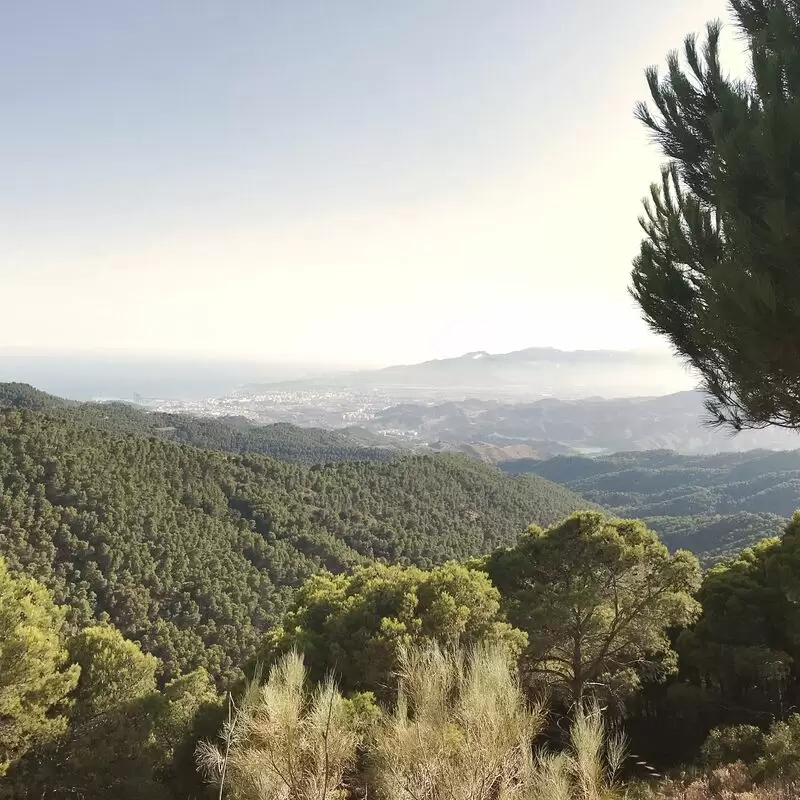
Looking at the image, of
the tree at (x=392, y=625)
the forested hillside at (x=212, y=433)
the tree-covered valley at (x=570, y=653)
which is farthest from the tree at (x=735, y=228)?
the forested hillside at (x=212, y=433)

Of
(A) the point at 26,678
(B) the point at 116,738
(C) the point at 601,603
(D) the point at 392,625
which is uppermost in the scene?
(D) the point at 392,625

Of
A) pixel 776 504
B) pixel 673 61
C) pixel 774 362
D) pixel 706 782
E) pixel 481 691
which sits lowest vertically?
pixel 776 504

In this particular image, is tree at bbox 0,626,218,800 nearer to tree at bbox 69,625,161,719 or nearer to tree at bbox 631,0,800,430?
tree at bbox 69,625,161,719

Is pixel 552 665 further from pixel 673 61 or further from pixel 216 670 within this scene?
pixel 216 670

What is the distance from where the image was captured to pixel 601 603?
379 inches

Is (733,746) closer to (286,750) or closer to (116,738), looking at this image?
(286,750)

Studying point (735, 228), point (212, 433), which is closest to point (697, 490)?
point (212, 433)

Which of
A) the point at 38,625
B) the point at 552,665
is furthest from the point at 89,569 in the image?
the point at 552,665

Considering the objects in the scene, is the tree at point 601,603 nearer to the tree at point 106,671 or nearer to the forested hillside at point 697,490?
the tree at point 106,671

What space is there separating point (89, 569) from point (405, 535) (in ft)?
98.7

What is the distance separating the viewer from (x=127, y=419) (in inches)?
3720

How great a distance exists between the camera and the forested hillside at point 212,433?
8681 centimetres

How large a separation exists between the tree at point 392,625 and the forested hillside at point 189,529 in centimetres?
2063

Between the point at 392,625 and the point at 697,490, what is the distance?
12141 cm
